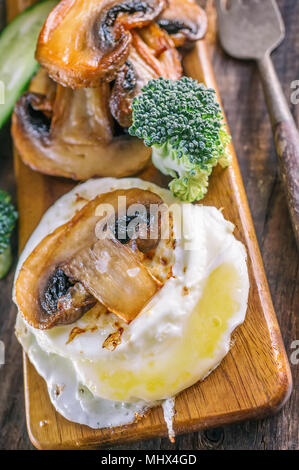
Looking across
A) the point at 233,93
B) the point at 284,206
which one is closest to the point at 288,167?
the point at 284,206

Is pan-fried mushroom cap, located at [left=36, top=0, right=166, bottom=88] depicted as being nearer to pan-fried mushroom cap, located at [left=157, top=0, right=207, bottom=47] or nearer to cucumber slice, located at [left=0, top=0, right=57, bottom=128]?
pan-fried mushroom cap, located at [left=157, top=0, right=207, bottom=47]

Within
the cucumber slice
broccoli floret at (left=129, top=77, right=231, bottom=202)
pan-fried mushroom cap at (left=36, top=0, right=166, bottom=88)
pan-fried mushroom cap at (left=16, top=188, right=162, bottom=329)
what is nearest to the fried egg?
pan-fried mushroom cap at (left=16, top=188, right=162, bottom=329)

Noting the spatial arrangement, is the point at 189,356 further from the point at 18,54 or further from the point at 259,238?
the point at 18,54

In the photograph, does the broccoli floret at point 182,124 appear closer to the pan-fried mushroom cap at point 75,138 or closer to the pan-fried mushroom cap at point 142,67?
the pan-fried mushroom cap at point 142,67

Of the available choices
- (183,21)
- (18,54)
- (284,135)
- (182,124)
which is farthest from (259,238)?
(18,54)

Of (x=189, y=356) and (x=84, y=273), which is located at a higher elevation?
(x=84, y=273)

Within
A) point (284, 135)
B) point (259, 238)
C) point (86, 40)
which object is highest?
point (86, 40)

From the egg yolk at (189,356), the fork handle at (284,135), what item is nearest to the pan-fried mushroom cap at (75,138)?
the fork handle at (284,135)
